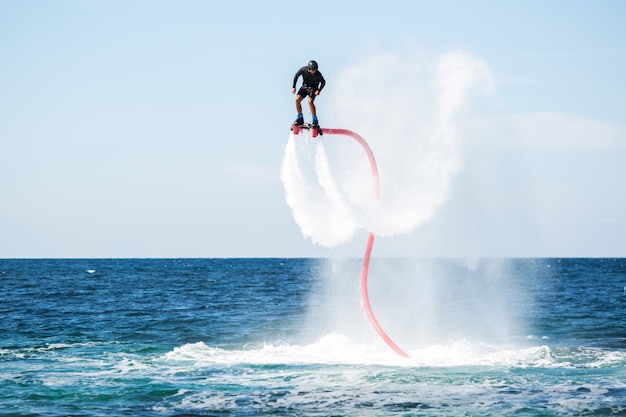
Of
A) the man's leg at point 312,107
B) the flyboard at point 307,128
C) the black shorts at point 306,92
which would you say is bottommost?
the flyboard at point 307,128

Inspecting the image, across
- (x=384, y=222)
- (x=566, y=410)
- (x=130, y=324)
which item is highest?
(x=384, y=222)

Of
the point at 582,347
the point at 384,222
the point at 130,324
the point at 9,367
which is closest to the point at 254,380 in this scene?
the point at 384,222

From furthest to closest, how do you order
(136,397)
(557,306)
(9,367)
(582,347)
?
(557,306) → (582,347) → (9,367) → (136,397)

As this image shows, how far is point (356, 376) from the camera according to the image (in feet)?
86.4

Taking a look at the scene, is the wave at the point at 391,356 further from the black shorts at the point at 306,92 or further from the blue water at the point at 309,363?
the black shorts at the point at 306,92

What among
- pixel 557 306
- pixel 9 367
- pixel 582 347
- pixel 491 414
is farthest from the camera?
pixel 557 306

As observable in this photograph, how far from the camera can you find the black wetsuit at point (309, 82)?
23.3 metres

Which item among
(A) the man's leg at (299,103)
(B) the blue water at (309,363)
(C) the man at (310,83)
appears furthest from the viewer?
(A) the man's leg at (299,103)

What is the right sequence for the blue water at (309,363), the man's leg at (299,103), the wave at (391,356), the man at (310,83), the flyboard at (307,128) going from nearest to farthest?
the blue water at (309,363) → the man at (310,83) → the man's leg at (299,103) → the flyboard at (307,128) → the wave at (391,356)

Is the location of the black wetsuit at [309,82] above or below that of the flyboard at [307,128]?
above

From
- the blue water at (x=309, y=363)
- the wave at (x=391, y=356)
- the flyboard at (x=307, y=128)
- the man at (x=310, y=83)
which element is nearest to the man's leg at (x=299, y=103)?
the man at (x=310, y=83)

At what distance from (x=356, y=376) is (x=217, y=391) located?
504 cm

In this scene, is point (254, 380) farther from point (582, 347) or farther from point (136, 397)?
point (582, 347)

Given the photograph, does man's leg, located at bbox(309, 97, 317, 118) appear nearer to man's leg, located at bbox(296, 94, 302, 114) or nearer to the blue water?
man's leg, located at bbox(296, 94, 302, 114)
